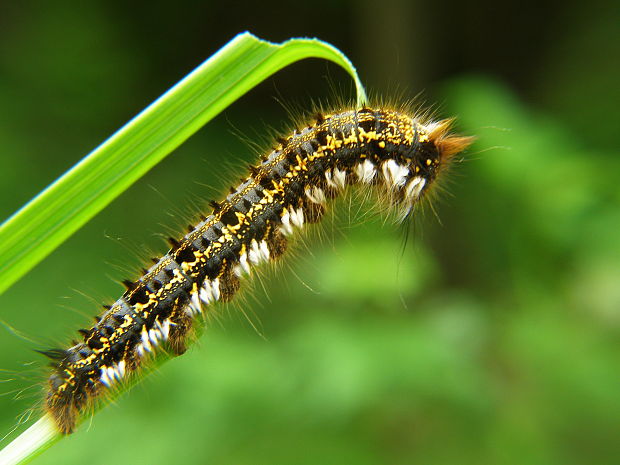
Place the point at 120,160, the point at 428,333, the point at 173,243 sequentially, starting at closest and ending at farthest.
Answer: the point at 120,160
the point at 173,243
the point at 428,333

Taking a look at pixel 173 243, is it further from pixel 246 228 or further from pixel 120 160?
pixel 120 160

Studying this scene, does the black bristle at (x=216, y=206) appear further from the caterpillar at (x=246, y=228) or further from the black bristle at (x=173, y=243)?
the black bristle at (x=173, y=243)

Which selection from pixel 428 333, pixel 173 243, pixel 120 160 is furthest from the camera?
pixel 428 333

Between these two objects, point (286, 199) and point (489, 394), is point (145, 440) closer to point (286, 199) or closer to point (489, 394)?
point (286, 199)

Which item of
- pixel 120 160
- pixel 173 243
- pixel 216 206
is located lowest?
pixel 120 160

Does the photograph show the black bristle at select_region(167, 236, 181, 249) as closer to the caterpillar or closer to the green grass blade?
the caterpillar

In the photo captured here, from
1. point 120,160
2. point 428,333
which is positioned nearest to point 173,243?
point 120,160

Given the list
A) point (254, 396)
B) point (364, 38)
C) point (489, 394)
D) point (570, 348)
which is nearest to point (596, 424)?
point (570, 348)
